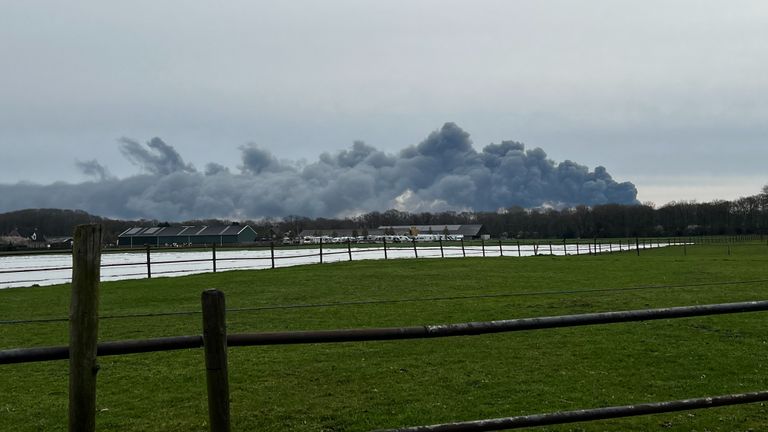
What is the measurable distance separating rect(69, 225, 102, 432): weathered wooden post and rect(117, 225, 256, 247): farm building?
12355 centimetres

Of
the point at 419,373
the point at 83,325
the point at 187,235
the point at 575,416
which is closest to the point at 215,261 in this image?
the point at 419,373

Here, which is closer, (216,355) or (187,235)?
(216,355)

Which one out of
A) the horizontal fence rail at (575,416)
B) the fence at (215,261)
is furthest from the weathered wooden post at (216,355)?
the fence at (215,261)

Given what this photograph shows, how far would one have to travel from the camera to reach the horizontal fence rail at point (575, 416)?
11.5 feet

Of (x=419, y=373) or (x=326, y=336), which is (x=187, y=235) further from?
(x=326, y=336)

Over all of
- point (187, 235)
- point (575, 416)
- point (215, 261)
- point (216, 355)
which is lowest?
point (575, 416)

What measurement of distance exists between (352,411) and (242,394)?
4.69 feet

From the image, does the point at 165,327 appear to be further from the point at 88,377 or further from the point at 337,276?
the point at 337,276

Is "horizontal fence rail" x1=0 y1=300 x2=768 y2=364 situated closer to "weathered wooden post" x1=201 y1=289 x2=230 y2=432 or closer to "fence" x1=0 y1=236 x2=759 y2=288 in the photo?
"weathered wooden post" x1=201 y1=289 x2=230 y2=432

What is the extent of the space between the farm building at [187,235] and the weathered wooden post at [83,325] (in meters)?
124

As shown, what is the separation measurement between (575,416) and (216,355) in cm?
211

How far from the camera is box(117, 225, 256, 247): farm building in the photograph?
12531 cm

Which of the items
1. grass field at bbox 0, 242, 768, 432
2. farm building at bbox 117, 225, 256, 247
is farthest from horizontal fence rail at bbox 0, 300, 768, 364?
farm building at bbox 117, 225, 256, 247

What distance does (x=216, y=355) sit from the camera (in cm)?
315
